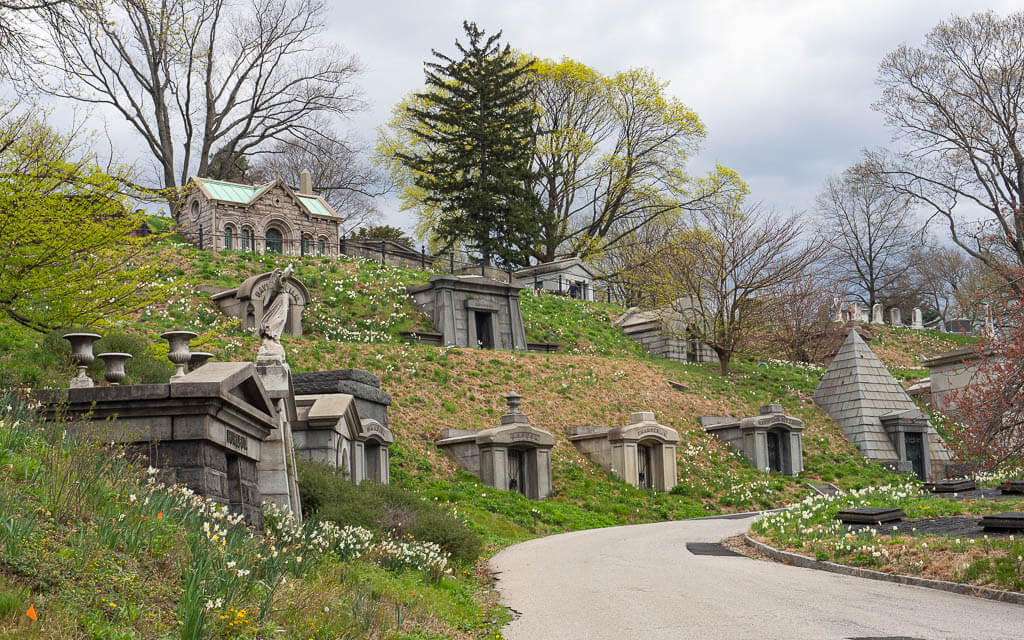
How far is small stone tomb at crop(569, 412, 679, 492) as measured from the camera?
26125mm

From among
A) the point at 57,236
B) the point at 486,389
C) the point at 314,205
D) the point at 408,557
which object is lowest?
the point at 408,557

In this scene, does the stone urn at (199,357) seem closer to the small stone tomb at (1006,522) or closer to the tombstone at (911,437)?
the small stone tomb at (1006,522)

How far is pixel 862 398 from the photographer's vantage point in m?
33.6

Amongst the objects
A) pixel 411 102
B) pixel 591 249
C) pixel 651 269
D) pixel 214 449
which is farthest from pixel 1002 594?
pixel 411 102

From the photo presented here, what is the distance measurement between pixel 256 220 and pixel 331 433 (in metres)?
32.8

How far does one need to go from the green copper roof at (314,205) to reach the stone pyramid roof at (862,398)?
27.9 metres

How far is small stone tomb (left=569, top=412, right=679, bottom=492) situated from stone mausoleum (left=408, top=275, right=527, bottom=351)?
29.0ft

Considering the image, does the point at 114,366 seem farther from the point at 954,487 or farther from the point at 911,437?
the point at 911,437

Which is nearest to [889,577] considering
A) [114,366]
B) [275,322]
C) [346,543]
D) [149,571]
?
[346,543]

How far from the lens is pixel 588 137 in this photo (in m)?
56.9

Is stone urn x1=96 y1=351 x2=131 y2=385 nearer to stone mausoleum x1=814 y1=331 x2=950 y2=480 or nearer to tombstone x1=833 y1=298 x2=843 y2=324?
stone mausoleum x1=814 y1=331 x2=950 y2=480

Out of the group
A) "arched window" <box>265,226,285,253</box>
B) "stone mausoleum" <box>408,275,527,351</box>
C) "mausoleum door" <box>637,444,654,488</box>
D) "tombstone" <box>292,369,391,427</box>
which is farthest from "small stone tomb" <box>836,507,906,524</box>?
"arched window" <box>265,226,285,253</box>

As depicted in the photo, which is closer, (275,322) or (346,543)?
(346,543)

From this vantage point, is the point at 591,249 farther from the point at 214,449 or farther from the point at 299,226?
the point at 214,449
